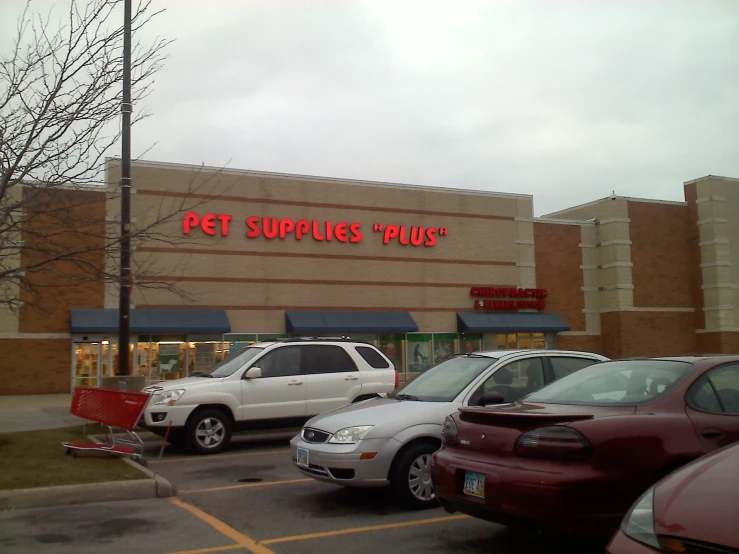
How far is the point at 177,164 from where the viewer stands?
1126 inches

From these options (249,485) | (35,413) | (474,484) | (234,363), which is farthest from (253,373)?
(35,413)

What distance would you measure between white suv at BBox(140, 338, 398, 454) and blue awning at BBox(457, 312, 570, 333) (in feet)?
63.8

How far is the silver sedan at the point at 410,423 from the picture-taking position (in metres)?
7.54

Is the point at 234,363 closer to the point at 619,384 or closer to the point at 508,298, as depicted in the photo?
the point at 619,384

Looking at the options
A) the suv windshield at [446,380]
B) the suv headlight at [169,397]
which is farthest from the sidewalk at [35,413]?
the suv windshield at [446,380]

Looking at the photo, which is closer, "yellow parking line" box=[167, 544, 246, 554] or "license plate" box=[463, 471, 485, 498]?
"license plate" box=[463, 471, 485, 498]

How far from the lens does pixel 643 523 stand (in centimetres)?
356

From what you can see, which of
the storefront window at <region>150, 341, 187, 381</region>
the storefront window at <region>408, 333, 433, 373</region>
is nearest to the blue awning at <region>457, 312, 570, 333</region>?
the storefront window at <region>408, 333, 433, 373</region>

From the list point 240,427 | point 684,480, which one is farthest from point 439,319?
point 684,480

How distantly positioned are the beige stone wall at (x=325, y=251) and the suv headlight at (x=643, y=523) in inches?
954

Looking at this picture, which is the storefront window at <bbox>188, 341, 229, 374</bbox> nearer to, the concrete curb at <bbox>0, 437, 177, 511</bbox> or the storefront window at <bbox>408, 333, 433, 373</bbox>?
the storefront window at <bbox>408, 333, 433, 373</bbox>

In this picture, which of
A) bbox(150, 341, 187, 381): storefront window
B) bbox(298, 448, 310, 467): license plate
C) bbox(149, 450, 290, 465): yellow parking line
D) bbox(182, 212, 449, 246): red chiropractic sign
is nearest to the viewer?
bbox(298, 448, 310, 467): license plate

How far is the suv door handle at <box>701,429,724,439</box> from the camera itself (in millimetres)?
5531

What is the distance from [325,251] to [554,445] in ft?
85.2
